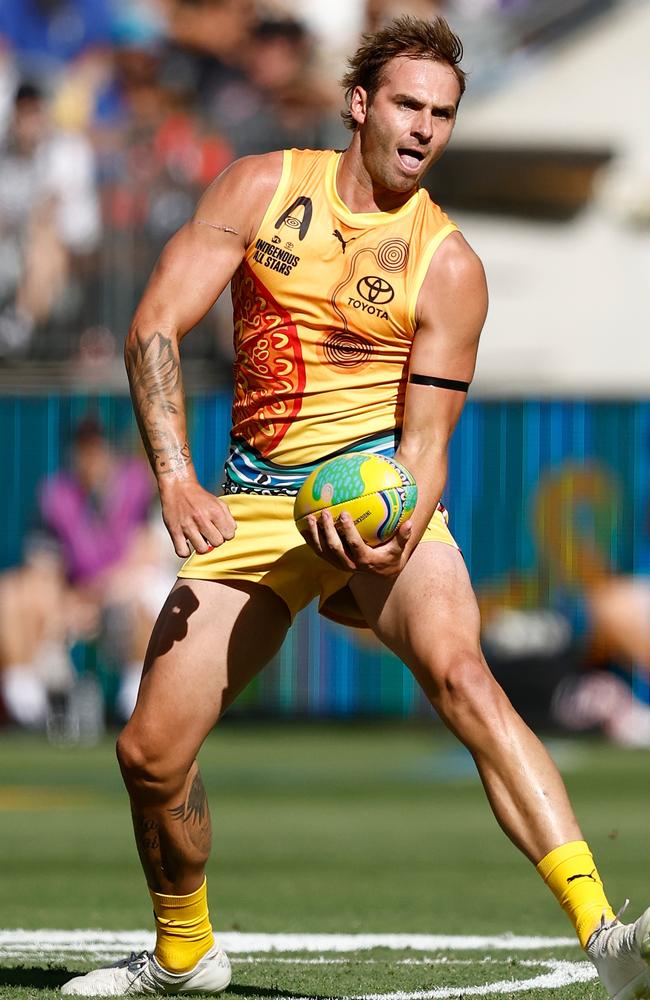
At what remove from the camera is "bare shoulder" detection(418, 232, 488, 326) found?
594cm

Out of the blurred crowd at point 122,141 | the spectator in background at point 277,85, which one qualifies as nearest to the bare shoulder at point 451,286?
the blurred crowd at point 122,141

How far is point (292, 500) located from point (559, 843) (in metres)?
1.37

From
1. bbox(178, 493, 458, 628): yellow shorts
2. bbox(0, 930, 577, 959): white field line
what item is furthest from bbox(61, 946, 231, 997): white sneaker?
bbox(178, 493, 458, 628): yellow shorts

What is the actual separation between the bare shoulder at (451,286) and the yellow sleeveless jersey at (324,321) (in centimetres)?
4

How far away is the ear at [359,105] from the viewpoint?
6109mm

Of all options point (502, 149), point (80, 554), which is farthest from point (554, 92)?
point (80, 554)

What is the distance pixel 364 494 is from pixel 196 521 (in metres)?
0.53

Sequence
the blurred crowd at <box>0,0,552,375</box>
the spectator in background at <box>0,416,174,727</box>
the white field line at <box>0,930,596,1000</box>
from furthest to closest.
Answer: the blurred crowd at <box>0,0,552,375</box> < the spectator in background at <box>0,416,174,727</box> < the white field line at <box>0,930,596,1000</box>

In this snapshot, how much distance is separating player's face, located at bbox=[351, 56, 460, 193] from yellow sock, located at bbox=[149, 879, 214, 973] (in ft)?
7.68

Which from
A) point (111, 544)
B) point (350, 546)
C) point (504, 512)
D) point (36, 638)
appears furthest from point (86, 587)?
point (350, 546)

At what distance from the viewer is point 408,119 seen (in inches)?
234

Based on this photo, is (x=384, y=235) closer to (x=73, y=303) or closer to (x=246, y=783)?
(x=246, y=783)

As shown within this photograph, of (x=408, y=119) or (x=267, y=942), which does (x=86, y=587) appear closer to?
(x=267, y=942)

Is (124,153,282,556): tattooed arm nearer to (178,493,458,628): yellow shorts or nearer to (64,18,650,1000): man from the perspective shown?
(64,18,650,1000): man
